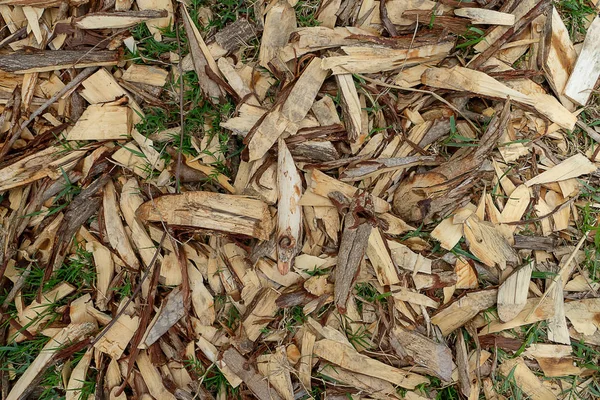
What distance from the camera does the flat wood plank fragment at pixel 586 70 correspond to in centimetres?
215

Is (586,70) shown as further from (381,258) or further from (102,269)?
Answer: (102,269)

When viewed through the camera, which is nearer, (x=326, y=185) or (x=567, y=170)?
(x=326, y=185)

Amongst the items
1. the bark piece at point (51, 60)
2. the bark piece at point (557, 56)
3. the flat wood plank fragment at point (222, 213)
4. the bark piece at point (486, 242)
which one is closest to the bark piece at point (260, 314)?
the flat wood plank fragment at point (222, 213)

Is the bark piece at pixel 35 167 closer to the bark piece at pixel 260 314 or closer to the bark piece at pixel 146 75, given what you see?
the bark piece at pixel 146 75

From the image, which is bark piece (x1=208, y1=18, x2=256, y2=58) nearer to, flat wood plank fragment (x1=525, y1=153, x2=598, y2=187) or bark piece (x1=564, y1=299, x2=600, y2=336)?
flat wood plank fragment (x1=525, y1=153, x2=598, y2=187)

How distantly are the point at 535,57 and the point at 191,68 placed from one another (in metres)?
1.38

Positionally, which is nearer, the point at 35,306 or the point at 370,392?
the point at 370,392

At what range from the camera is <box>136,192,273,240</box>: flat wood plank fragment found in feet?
6.56

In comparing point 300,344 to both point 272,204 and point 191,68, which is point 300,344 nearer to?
point 272,204

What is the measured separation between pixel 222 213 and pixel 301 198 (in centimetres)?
30

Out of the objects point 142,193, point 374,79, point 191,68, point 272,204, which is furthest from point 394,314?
point 191,68

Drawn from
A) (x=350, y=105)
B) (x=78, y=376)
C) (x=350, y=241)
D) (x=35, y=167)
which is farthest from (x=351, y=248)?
(x=35, y=167)

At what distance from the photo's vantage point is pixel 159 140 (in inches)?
85.0

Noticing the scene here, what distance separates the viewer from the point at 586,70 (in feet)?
7.10
